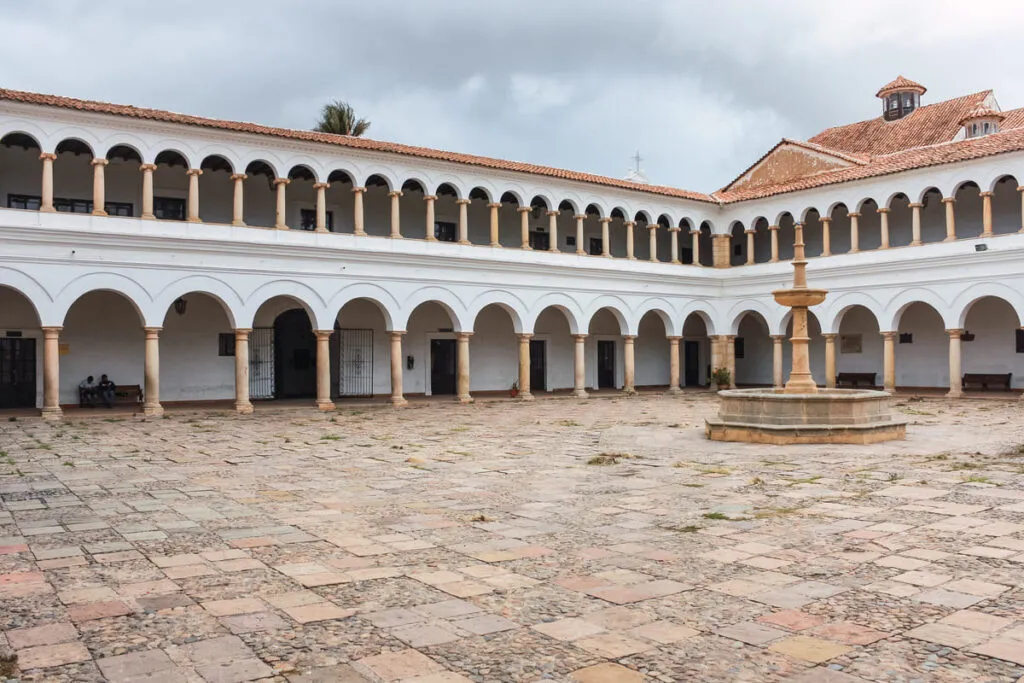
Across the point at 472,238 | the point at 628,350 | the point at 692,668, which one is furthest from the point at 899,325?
the point at 692,668

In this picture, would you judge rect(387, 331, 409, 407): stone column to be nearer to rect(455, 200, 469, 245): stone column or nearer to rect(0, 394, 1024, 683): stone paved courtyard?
rect(455, 200, 469, 245): stone column

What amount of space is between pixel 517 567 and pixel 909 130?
33.8 meters

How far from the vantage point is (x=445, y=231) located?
2703cm

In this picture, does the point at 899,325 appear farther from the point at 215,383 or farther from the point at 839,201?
the point at 215,383

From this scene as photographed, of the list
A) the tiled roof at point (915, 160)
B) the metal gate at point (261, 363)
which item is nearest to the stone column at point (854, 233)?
the tiled roof at point (915, 160)

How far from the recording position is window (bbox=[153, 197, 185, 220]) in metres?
22.2

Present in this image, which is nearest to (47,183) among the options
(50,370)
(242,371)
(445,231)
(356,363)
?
(50,370)

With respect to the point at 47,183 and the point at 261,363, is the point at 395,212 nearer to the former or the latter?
the point at 261,363

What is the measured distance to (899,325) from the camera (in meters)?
28.4

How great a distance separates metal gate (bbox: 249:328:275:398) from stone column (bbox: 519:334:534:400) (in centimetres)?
731

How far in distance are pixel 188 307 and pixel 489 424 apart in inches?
408

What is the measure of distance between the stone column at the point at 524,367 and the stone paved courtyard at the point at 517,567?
1374 centimetres

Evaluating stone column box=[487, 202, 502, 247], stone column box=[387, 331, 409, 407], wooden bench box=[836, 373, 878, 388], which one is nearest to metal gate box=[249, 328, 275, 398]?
stone column box=[387, 331, 409, 407]

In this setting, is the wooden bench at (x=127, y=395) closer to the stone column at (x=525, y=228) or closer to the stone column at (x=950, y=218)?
the stone column at (x=525, y=228)
